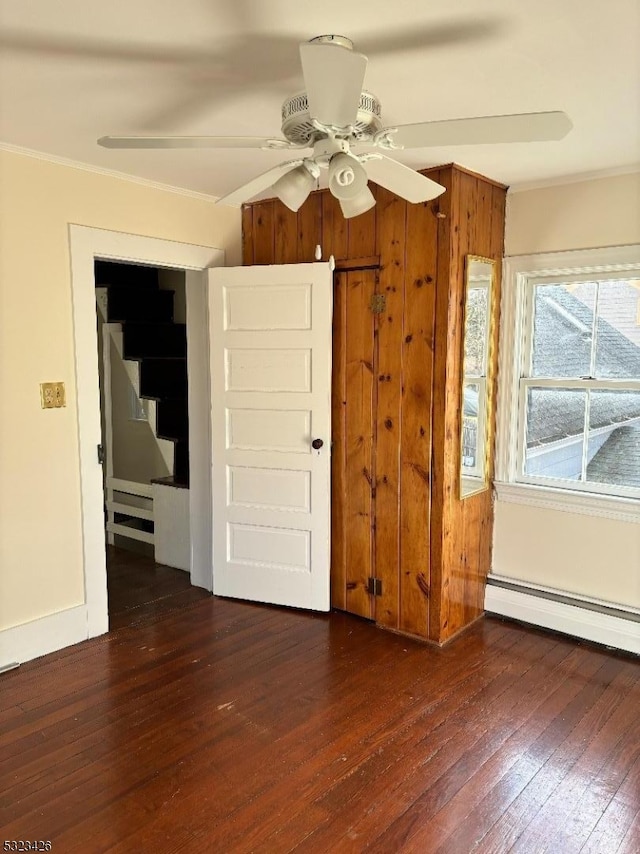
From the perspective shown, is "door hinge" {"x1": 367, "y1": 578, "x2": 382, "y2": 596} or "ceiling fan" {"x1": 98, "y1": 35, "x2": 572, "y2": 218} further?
"door hinge" {"x1": 367, "y1": 578, "x2": 382, "y2": 596}

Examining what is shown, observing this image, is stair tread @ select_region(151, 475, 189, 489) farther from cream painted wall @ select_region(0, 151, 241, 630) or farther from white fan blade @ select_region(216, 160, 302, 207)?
white fan blade @ select_region(216, 160, 302, 207)

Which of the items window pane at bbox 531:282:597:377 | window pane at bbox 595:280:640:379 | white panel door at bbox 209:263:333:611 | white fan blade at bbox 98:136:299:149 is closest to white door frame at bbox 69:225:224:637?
white panel door at bbox 209:263:333:611

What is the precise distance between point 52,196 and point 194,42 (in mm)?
1489

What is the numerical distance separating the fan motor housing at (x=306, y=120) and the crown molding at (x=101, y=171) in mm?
1591

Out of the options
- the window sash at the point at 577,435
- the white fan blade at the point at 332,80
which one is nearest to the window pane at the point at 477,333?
the window sash at the point at 577,435

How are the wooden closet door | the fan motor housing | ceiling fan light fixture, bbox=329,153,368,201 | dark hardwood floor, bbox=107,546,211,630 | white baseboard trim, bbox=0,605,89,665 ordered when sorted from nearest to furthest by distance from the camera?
the fan motor housing < ceiling fan light fixture, bbox=329,153,368,201 < white baseboard trim, bbox=0,605,89,665 < the wooden closet door < dark hardwood floor, bbox=107,546,211,630

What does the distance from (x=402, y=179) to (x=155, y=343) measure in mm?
3220

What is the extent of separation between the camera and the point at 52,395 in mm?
3057

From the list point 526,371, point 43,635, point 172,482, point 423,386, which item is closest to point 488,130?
point 423,386

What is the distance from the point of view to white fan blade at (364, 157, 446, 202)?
2.02 meters

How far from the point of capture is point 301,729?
250cm

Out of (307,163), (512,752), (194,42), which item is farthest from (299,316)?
(512,752)

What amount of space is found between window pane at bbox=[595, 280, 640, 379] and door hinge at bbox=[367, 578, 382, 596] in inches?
62.6

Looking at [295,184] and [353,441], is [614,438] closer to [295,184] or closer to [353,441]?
[353,441]
